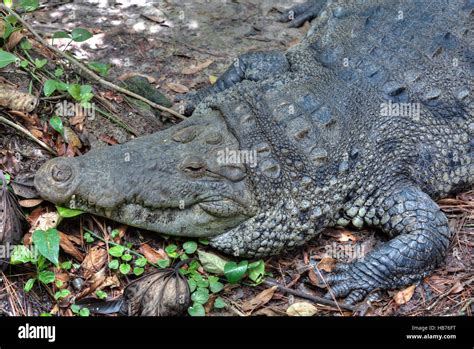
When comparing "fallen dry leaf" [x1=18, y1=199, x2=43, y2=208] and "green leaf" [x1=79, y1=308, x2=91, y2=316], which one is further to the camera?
"fallen dry leaf" [x1=18, y1=199, x2=43, y2=208]

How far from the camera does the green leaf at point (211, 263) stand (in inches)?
171

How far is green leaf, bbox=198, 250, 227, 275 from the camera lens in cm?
435

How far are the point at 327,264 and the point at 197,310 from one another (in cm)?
109

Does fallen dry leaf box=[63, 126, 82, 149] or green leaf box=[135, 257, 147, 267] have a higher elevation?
fallen dry leaf box=[63, 126, 82, 149]

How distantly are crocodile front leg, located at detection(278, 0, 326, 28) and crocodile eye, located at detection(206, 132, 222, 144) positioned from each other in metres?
2.95

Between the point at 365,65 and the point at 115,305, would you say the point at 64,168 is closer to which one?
the point at 115,305

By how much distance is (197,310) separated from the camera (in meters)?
4.10

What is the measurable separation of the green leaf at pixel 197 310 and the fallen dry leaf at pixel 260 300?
306mm

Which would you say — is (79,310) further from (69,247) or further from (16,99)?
(16,99)

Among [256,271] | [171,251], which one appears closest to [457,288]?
[256,271]
